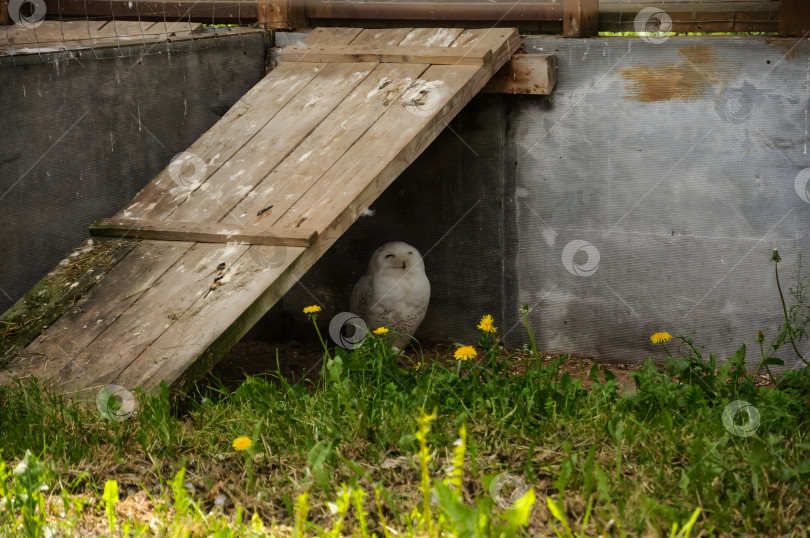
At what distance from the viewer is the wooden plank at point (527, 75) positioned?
368 cm

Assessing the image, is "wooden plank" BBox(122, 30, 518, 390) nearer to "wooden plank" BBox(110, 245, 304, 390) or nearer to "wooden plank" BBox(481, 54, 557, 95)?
"wooden plank" BBox(110, 245, 304, 390)

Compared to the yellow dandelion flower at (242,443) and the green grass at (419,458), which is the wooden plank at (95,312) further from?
the yellow dandelion flower at (242,443)

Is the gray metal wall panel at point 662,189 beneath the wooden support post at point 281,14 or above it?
beneath

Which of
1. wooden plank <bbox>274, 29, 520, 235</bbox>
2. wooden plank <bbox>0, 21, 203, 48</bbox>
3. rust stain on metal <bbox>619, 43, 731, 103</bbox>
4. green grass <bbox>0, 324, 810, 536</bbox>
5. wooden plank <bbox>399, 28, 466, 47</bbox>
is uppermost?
wooden plank <bbox>0, 21, 203, 48</bbox>

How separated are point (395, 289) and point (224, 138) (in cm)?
100

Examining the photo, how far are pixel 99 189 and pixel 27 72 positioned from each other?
0.58m

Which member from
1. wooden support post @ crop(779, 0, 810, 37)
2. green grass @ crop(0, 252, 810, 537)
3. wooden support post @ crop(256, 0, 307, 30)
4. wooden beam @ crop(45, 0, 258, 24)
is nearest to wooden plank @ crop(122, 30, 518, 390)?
green grass @ crop(0, 252, 810, 537)

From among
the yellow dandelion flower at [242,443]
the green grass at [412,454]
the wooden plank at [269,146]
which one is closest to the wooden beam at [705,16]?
the wooden plank at [269,146]

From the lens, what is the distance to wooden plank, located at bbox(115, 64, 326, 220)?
3.58 metres

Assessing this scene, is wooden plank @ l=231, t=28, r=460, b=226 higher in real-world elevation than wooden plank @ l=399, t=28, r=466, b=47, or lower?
lower

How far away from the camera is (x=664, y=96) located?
3584mm

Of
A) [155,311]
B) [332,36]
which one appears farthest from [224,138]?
[155,311]

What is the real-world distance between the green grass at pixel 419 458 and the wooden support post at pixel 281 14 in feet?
→ 6.49

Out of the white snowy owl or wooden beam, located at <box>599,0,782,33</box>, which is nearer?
wooden beam, located at <box>599,0,782,33</box>
